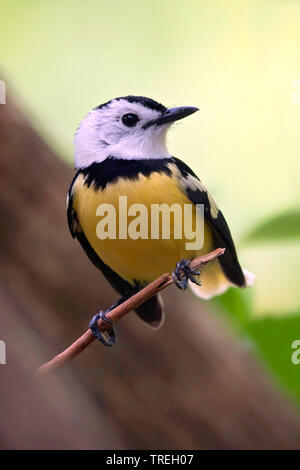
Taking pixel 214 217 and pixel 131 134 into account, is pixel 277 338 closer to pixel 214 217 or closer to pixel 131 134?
pixel 214 217

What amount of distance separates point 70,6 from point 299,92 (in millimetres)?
364

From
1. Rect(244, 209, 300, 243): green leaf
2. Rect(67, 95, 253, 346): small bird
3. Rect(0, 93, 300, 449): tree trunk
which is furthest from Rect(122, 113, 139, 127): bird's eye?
Rect(244, 209, 300, 243): green leaf

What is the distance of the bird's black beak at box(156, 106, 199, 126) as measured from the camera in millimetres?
654

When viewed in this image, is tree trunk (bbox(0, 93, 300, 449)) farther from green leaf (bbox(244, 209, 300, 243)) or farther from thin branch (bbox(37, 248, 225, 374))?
green leaf (bbox(244, 209, 300, 243))

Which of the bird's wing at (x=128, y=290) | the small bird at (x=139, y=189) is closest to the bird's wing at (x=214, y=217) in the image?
the small bird at (x=139, y=189)

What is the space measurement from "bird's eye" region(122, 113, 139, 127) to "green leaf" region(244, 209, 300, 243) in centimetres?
27

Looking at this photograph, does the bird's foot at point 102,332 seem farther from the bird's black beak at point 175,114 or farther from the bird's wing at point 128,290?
the bird's black beak at point 175,114

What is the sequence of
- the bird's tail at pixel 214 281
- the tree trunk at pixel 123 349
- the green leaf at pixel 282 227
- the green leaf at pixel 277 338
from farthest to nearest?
1. the tree trunk at pixel 123 349
2. the bird's tail at pixel 214 281
3. the green leaf at pixel 277 338
4. the green leaf at pixel 282 227

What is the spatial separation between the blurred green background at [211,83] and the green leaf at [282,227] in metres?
0.11

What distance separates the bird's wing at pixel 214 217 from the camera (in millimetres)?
613

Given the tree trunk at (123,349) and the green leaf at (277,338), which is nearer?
the green leaf at (277,338)

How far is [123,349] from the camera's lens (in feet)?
2.63

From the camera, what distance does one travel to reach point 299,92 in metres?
0.72
